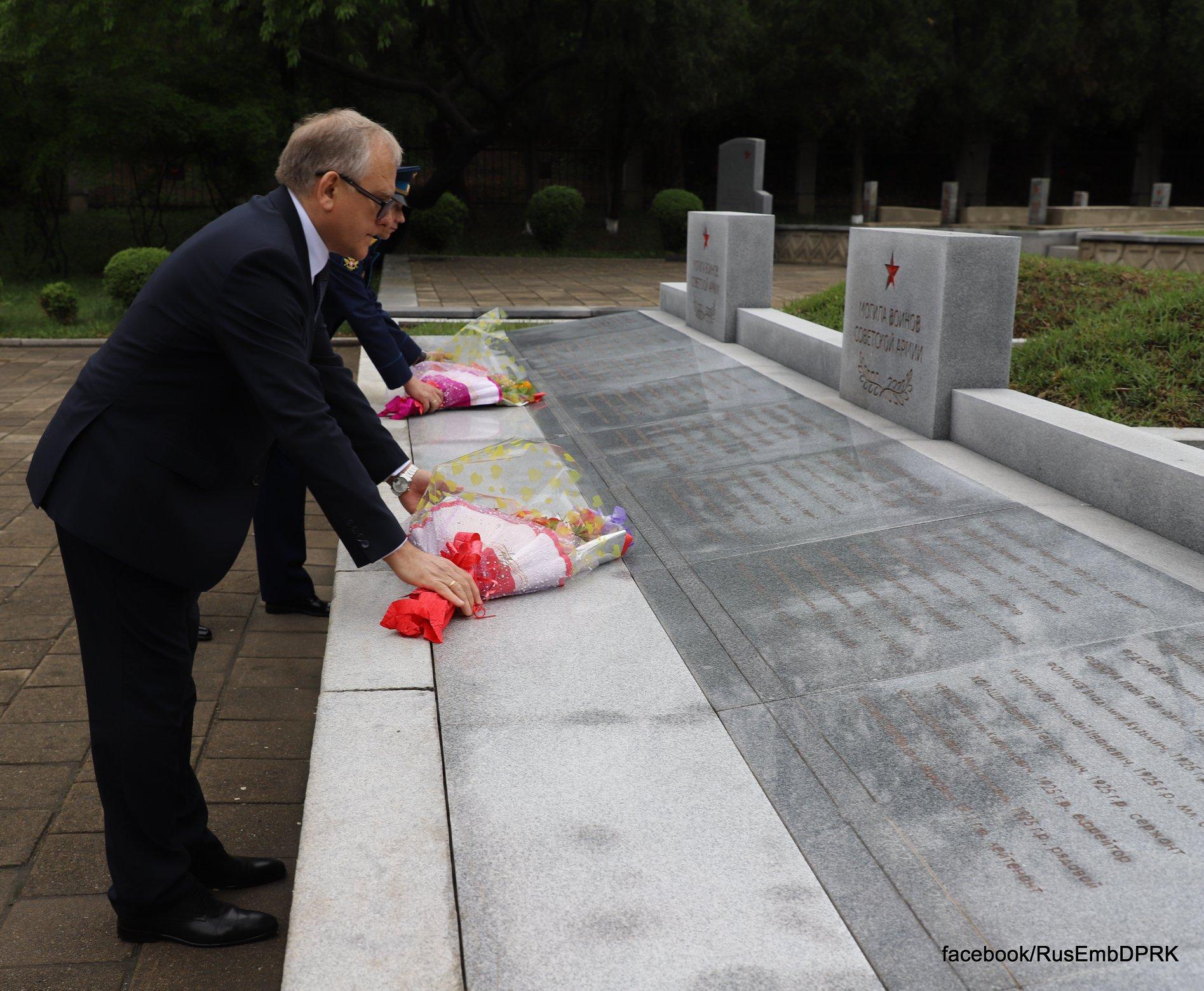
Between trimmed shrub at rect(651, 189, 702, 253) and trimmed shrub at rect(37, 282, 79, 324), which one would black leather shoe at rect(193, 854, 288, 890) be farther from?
trimmed shrub at rect(651, 189, 702, 253)

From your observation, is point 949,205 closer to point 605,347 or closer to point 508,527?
point 605,347

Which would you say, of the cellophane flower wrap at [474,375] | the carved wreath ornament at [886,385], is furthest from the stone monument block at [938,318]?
the cellophane flower wrap at [474,375]

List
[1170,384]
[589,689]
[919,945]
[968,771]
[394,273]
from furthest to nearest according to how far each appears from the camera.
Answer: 1. [394,273]
2. [1170,384]
3. [589,689]
4. [968,771]
5. [919,945]

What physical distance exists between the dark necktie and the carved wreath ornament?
153 inches

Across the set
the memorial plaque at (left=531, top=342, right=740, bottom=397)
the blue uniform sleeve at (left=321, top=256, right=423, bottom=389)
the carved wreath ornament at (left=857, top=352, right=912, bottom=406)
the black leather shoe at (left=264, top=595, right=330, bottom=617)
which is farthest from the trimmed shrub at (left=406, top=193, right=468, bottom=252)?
the black leather shoe at (left=264, top=595, right=330, bottom=617)

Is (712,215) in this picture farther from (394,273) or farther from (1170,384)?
(394,273)

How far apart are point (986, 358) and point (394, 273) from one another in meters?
12.5

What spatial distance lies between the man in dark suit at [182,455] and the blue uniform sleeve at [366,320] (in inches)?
111

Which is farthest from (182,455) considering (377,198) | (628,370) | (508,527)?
(628,370)

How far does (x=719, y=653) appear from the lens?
11.0ft

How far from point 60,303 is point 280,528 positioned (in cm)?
892

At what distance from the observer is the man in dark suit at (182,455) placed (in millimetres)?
2100

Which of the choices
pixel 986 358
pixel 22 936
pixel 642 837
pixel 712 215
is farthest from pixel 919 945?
pixel 712 215

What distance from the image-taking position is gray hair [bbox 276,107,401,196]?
2.14m
